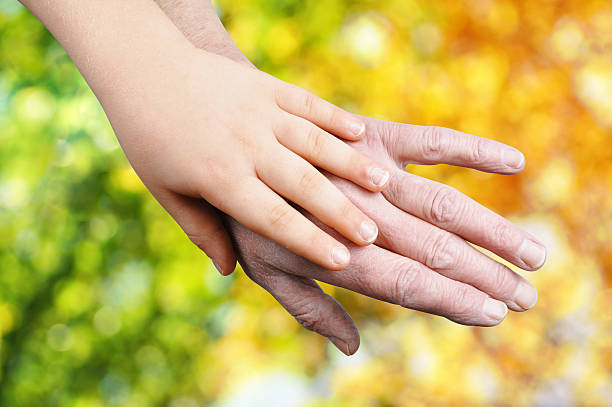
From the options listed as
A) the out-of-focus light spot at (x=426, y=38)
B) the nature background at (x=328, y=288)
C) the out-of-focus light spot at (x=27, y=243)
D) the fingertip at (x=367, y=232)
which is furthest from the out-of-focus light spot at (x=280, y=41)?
the fingertip at (x=367, y=232)

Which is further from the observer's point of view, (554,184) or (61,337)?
(554,184)

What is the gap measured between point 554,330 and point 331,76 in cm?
136

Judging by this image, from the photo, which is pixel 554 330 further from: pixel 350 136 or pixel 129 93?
pixel 129 93

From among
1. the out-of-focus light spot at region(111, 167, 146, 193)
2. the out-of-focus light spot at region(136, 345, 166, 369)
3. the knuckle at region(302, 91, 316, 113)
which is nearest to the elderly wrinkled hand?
the knuckle at region(302, 91, 316, 113)

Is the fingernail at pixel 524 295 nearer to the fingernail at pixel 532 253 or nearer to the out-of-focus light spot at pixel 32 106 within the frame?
the fingernail at pixel 532 253

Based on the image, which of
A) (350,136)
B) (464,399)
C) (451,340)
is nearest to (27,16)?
(350,136)

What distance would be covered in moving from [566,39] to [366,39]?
76 cm

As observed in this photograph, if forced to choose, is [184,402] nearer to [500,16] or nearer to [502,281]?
[502,281]

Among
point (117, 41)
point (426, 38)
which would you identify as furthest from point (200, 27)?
point (426, 38)

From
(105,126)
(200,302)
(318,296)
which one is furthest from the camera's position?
(200,302)

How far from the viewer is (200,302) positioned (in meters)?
2.10

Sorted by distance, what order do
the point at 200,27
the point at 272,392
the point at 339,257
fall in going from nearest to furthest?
1. the point at 339,257
2. the point at 200,27
3. the point at 272,392

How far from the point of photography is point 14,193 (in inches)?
77.5

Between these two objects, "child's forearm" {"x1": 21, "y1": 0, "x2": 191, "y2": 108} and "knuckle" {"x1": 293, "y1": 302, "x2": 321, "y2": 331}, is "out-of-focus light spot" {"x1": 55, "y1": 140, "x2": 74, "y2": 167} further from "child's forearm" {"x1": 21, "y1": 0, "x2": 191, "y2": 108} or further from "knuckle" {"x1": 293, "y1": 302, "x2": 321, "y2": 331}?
"knuckle" {"x1": 293, "y1": 302, "x2": 321, "y2": 331}
